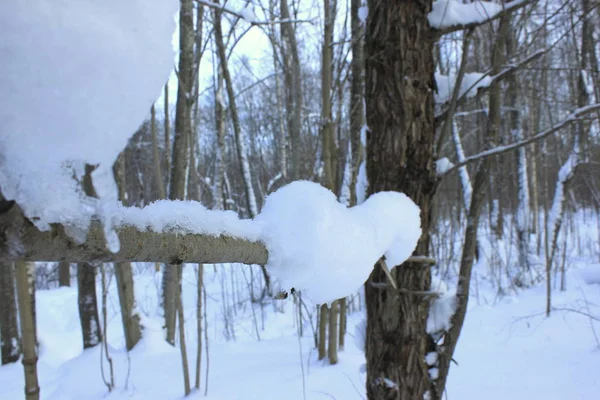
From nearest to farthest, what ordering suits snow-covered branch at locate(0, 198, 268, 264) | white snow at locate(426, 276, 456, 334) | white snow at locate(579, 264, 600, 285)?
snow-covered branch at locate(0, 198, 268, 264) → white snow at locate(426, 276, 456, 334) → white snow at locate(579, 264, 600, 285)

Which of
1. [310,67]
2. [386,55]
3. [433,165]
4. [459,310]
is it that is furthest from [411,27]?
[310,67]

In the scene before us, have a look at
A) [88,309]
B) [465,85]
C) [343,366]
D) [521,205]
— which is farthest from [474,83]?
[521,205]

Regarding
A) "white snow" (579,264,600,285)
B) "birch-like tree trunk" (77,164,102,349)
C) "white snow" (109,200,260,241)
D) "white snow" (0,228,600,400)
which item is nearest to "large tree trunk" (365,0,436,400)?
"white snow" (0,228,600,400)

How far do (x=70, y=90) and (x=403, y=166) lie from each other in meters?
1.17

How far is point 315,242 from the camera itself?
0.69 metres

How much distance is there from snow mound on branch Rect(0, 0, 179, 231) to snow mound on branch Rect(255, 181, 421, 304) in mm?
309

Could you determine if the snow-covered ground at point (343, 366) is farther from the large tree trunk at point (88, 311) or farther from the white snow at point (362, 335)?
the white snow at point (362, 335)

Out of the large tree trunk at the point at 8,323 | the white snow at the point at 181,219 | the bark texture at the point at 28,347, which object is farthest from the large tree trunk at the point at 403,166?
the large tree trunk at the point at 8,323

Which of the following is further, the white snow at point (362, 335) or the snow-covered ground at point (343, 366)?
the snow-covered ground at point (343, 366)

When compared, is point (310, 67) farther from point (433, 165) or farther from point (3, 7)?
point (3, 7)

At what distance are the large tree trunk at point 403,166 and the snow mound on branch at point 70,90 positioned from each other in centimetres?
107

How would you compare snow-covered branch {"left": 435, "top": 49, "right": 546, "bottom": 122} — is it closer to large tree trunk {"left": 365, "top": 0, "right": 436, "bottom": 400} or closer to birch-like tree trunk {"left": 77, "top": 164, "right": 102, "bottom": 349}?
large tree trunk {"left": 365, "top": 0, "right": 436, "bottom": 400}

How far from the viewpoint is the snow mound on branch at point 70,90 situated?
345 mm

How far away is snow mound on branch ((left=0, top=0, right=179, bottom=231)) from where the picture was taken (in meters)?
0.34
